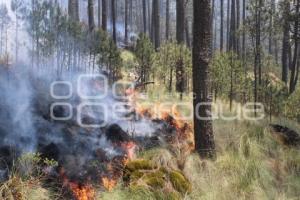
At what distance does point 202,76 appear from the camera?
8461mm

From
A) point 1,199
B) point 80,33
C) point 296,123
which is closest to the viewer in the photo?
point 1,199

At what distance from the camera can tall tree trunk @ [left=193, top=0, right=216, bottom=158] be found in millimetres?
8320

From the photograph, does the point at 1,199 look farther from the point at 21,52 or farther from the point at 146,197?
the point at 21,52

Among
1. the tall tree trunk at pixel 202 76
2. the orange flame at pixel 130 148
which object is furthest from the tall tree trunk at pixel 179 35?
the orange flame at pixel 130 148

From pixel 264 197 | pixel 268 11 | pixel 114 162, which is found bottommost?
pixel 264 197

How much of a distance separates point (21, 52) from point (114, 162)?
924 cm

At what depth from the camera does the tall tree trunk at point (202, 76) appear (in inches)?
328

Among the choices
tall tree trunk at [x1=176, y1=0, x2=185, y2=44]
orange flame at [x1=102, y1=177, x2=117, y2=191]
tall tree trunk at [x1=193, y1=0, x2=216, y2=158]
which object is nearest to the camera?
orange flame at [x1=102, y1=177, x2=117, y2=191]

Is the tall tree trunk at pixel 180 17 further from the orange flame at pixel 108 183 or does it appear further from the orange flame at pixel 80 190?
the orange flame at pixel 80 190

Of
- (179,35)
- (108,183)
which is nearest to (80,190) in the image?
(108,183)

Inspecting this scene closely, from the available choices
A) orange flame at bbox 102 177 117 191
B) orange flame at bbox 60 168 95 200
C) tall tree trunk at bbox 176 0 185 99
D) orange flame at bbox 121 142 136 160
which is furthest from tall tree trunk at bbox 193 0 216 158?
tall tree trunk at bbox 176 0 185 99

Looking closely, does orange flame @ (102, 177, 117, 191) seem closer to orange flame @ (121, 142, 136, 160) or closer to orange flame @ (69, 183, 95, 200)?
orange flame @ (69, 183, 95, 200)

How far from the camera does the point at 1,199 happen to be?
5.16 meters

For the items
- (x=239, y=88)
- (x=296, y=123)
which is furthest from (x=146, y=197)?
(x=239, y=88)
